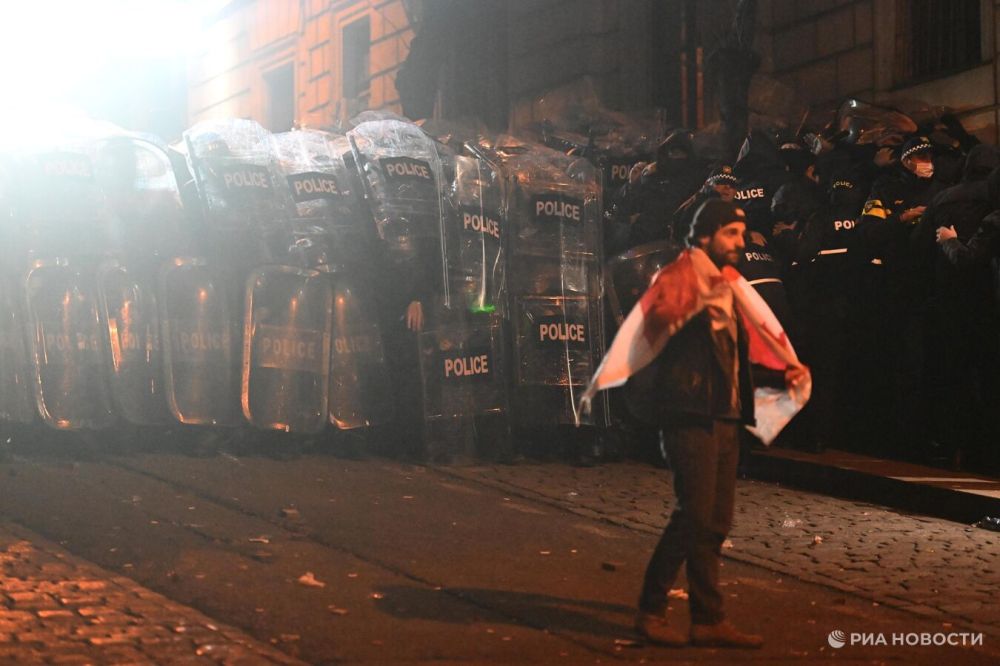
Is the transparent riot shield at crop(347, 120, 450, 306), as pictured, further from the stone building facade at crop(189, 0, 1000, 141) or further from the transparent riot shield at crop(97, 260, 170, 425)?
the stone building facade at crop(189, 0, 1000, 141)

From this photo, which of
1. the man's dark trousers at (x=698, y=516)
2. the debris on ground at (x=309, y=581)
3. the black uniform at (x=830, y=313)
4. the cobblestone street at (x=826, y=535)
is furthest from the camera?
the black uniform at (x=830, y=313)

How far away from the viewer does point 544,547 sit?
8.37 meters

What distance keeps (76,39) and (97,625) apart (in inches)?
972

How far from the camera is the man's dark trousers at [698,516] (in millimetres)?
6172

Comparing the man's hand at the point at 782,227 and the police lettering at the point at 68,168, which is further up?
the police lettering at the point at 68,168

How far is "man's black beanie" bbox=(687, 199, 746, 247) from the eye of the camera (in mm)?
6410

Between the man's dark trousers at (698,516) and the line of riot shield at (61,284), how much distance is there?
5.35m

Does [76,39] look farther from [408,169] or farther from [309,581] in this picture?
[309,581]

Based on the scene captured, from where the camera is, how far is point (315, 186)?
36.5 ft

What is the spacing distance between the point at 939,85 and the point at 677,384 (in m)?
11.2

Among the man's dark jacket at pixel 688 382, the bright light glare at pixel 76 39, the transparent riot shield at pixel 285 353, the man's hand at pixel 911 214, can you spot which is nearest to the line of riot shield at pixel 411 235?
the transparent riot shield at pixel 285 353

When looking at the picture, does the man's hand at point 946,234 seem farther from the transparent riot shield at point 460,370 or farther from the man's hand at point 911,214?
the transparent riot shield at point 460,370

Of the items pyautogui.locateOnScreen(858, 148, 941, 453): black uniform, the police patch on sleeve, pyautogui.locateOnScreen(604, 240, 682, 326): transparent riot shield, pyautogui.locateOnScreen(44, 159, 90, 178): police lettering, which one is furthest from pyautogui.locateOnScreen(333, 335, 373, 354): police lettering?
the police patch on sleeve

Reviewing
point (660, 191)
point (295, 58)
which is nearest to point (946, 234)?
point (660, 191)
